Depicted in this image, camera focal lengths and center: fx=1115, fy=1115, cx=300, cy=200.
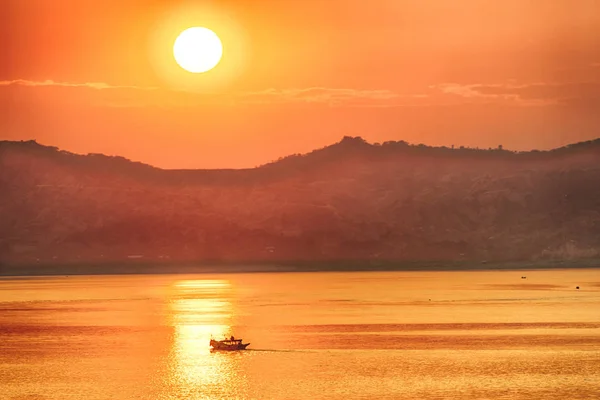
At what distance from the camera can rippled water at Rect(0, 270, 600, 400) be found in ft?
192


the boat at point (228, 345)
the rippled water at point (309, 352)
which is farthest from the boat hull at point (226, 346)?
the rippled water at point (309, 352)

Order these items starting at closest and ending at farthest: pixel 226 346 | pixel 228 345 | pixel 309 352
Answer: pixel 309 352
pixel 226 346
pixel 228 345

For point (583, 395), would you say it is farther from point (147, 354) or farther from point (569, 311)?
point (569, 311)

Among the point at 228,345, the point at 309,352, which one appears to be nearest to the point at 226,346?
the point at 228,345

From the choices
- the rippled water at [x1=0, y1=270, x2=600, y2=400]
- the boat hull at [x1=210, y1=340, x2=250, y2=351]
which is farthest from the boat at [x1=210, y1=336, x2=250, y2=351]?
the rippled water at [x1=0, y1=270, x2=600, y2=400]

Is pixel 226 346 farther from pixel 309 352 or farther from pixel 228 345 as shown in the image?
pixel 309 352

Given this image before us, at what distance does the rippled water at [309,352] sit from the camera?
58.4 meters

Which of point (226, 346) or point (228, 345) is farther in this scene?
point (228, 345)

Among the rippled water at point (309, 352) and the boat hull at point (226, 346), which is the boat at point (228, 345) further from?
the rippled water at point (309, 352)

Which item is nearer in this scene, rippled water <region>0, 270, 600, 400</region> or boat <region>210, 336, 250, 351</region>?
rippled water <region>0, 270, 600, 400</region>

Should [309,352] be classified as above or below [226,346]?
below

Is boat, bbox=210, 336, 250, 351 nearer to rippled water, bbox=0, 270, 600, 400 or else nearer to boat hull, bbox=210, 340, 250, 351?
boat hull, bbox=210, 340, 250, 351

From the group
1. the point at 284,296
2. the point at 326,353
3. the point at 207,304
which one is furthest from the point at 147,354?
the point at 284,296

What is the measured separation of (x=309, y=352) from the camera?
247 feet
